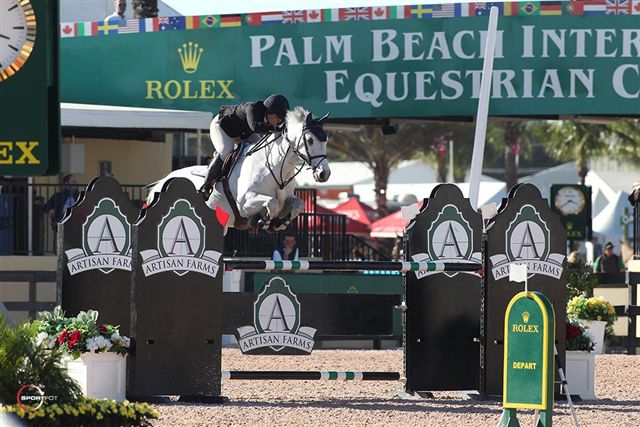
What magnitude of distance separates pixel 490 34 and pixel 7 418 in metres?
14.9

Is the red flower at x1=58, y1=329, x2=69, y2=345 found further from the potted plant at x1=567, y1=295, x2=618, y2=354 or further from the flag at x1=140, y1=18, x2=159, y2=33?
the flag at x1=140, y1=18, x2=159, y2=33

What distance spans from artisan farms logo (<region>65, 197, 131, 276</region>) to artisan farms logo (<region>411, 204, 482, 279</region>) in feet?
8.45

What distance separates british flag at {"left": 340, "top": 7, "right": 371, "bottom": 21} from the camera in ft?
80.3

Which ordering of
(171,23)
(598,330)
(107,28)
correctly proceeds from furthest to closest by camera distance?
1. (107,28)
2. (171,23)
3. (598,330)

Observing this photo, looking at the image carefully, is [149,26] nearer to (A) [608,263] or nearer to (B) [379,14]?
(B) [379,14]

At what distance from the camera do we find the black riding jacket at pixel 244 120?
1525 cm

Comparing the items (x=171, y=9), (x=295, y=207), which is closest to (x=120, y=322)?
(x=295, y=207)

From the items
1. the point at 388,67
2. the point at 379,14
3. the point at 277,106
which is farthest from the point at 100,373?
the point at 379,14

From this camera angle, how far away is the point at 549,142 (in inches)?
2146

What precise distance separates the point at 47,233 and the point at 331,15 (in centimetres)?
659

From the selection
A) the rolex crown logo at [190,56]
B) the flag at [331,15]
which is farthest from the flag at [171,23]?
the flag at [331,15]

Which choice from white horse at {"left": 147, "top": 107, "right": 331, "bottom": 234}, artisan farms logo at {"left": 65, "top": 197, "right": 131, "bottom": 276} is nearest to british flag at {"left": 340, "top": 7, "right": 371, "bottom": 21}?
white horse at {"left": 147, "top": 107, "right": 331, "bottom": 234}

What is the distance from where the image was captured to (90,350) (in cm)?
1108

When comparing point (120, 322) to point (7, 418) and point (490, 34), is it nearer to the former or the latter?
point (7, 418)
